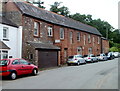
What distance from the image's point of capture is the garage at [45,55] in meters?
22.0

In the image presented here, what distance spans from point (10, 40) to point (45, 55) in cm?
495

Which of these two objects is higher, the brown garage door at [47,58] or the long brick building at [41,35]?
the long brick building at [41,35]

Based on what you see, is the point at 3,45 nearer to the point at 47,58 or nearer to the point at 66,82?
the point at 47,58

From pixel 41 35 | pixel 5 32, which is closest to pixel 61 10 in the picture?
pixel 41 35

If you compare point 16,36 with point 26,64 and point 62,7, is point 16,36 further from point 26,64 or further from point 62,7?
point 62,7

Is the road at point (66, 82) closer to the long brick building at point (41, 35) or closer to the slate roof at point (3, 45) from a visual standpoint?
the slate roof at point (3, 45)

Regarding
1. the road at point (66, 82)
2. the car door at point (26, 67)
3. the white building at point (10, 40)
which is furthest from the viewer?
the white building at point (10, 40)

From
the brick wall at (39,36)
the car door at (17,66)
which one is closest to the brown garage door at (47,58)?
the brick wall at (39,36)

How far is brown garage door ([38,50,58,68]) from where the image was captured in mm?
22211

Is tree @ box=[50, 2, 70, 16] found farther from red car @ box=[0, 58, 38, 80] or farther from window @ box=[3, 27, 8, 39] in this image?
red car @ box=[0, 58, 38, 80]

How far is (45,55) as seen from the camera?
23141mm

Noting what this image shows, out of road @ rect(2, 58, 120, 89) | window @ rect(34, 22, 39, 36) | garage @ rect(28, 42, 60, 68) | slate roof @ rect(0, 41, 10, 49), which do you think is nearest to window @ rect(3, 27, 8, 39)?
slate roof @ rect(0, 41, 10, 49)

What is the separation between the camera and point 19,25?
72.0ft

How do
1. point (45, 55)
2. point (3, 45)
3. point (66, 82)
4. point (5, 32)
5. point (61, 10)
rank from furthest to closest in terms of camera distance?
1. point (61, 10)
2. point (45, 55)
3. point (5, 32)
4. point (3, 45)
5. point (66, 82)
